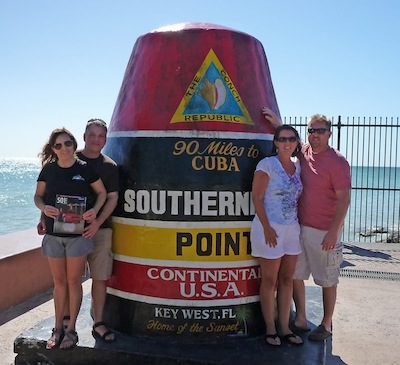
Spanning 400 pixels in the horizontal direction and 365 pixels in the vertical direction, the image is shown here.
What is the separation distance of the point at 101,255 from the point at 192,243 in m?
0.80

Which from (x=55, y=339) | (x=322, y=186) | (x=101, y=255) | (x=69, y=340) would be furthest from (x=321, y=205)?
(x=55, y=339)

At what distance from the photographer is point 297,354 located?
3.89 metres

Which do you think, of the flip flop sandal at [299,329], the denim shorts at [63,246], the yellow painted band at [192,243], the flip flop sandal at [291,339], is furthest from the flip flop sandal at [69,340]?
the flip flop sandal at [299,329]

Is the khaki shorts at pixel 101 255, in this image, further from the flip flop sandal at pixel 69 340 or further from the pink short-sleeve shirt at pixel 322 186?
the pink short-sleeve shirt at pixel 322 186

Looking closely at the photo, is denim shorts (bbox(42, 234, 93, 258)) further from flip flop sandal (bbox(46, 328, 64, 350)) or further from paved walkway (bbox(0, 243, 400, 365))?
paved walkway (bbox(0, 243, 400, 365))

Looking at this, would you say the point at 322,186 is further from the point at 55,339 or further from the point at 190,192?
the point at 55,339

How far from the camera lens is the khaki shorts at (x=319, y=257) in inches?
166

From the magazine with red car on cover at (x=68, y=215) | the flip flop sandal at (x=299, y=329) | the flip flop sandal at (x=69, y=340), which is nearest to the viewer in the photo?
the magazine with red car on cover at (x=68, y=215)

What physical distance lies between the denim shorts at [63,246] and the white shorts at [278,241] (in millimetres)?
1344

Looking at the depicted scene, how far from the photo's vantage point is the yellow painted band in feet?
13.1

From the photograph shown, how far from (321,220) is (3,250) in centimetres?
A: 440

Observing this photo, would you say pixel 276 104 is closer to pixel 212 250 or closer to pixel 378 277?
pixel 212 250

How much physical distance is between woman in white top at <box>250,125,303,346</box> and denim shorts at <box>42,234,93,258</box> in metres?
1.35

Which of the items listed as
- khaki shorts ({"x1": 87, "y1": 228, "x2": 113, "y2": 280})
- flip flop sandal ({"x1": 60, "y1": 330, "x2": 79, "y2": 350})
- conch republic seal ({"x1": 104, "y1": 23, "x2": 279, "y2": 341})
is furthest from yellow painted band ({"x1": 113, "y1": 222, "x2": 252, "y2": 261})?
flip flop sandal ({"x1": 60, "y1": 330, "x2": 79, "y2": 350})
